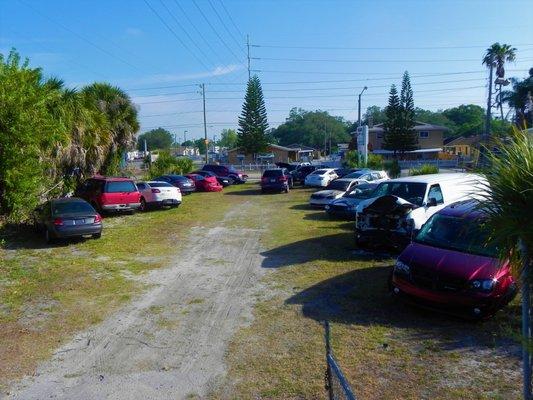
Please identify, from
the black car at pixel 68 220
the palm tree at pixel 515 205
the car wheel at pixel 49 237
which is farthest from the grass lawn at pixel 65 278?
the palm tree at pixel 515 205

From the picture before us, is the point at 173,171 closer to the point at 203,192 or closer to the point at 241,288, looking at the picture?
the point at 203,192

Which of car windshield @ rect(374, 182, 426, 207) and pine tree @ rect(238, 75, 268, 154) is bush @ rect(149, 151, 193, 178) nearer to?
car windshield @ rect(374, 182, 426, 207)

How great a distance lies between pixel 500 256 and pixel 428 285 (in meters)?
3.79

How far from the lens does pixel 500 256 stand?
3.52m

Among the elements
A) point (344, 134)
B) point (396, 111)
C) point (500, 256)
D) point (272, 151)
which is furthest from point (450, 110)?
point (500, 256)

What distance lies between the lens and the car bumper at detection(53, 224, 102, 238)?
13523 mm

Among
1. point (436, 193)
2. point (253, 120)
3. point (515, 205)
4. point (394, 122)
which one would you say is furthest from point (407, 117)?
point (515, 205)

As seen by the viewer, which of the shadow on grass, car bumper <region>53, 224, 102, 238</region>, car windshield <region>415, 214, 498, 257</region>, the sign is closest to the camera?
the shadow on grass

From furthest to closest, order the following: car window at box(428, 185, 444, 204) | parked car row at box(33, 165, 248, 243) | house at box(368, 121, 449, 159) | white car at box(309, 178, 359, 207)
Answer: house at box(368, 121, 449, 159)
white car at box(309, 178, 359, 207)
parked car row at box(33, 165, 248, 243)
car window at box(428, 185, 444, 204)

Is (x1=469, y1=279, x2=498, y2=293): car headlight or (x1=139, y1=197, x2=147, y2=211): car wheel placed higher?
(x1=469, y1=279, x2=498, y2=293): car headlight

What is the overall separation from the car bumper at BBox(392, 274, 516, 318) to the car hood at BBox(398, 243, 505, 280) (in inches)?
11.9

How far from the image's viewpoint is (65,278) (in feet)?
33.3

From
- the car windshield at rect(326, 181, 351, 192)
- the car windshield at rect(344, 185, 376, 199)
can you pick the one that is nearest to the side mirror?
the car windshield at rect(344, 185, 376, 199)

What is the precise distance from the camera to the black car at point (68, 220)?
44.5 feet
